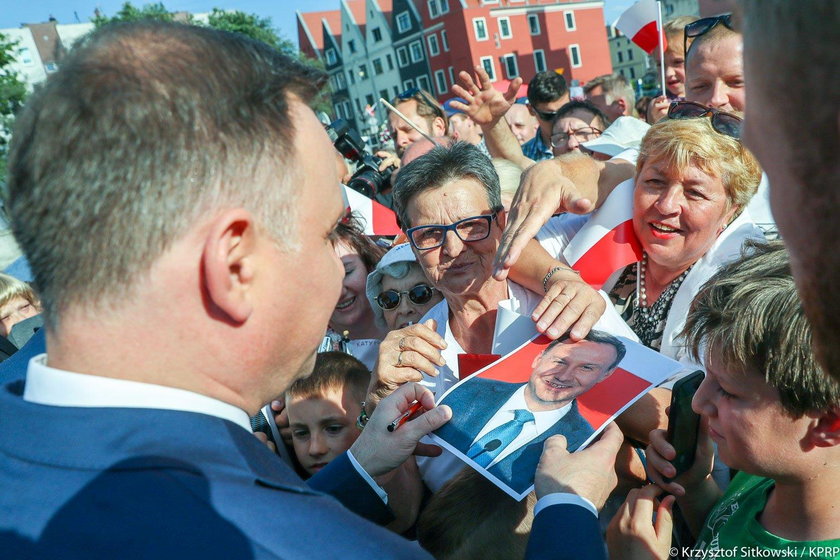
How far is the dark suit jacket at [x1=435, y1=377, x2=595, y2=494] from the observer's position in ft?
5.96

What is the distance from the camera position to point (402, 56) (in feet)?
182

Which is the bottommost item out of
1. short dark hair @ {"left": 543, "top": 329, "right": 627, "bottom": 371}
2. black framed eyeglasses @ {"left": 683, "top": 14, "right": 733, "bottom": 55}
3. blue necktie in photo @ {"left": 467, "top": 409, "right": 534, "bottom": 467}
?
blue necktie in photo @ {"left": 467, "top": 409, "right": 534, "bottom": 467}

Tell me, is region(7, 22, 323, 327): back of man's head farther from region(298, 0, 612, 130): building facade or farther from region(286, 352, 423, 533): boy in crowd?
region(298, 0, 612, 130): building facade

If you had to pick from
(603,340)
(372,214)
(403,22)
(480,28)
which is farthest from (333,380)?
(403,22)

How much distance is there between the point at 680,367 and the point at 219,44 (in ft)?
4.95

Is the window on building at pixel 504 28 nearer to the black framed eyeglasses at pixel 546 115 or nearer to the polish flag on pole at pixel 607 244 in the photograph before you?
the black framed eyeglasses at pixel 546 115

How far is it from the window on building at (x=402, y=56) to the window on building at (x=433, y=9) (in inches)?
153

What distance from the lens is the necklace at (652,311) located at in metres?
2.64

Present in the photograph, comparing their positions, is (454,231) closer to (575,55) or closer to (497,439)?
(497,439)

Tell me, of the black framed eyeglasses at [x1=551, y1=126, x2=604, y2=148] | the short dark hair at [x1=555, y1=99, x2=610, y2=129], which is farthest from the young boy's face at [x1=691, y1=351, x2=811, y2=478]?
the short dark hair at [x1=555, y1=99, x2=610, y2=129]

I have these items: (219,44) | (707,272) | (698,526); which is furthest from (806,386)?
(219,44)

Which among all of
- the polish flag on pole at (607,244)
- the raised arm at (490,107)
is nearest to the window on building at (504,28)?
the raised arm at (490,107)

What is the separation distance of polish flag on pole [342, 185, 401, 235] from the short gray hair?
1935 mm

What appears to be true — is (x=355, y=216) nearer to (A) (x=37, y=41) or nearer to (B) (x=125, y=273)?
(B) (x=125, y=273)
